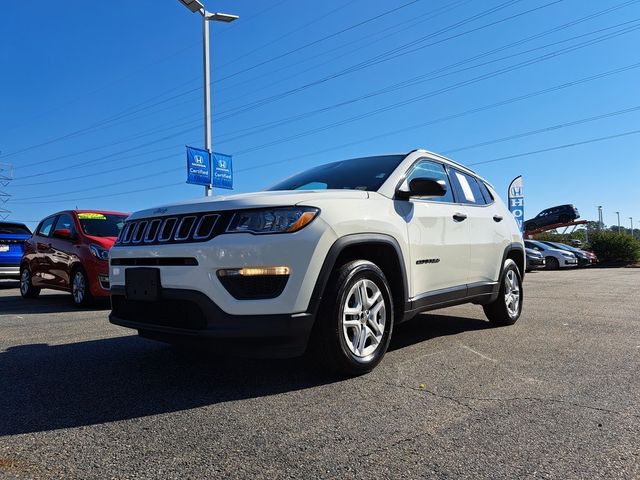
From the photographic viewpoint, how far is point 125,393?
126 inches

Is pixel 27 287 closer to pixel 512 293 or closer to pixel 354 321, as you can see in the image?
→ pixel 354 321

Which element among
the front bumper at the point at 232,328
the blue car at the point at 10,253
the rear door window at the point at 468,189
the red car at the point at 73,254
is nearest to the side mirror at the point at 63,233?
the red car at the point at 73,254

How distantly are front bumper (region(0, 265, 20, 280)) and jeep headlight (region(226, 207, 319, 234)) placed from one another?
1017 cm

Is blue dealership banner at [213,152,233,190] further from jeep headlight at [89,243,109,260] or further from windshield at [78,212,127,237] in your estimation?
jeep headlight at [89,243,109,260]

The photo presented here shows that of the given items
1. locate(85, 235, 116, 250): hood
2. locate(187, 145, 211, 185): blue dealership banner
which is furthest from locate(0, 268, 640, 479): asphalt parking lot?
locate(187, 145, 211, 185): blue dealership banner

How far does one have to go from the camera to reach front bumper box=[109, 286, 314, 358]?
3039 millimetres

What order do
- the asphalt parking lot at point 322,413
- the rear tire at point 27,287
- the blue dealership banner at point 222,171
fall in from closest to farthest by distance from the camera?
the asphalt parking lot at point 322,413
the rear tire at point 27,287
the blue dealership banner at point 222,171

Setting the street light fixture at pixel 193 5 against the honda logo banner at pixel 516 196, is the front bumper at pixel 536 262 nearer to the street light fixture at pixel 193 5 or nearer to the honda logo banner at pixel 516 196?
the honda logo banner at pixel 516 196

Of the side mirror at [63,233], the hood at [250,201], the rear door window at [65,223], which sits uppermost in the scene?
the rear door window at [65,223]

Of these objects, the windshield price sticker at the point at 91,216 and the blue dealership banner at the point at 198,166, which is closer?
the windshield price sticker at the point at 91,216

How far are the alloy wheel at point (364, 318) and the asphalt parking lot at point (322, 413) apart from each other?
0.24m

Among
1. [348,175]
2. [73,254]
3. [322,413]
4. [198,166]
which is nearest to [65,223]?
[73,254]

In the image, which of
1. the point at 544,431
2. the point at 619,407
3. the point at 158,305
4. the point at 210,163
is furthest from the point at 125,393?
the point at 210,163

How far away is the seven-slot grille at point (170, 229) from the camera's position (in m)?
3.29
